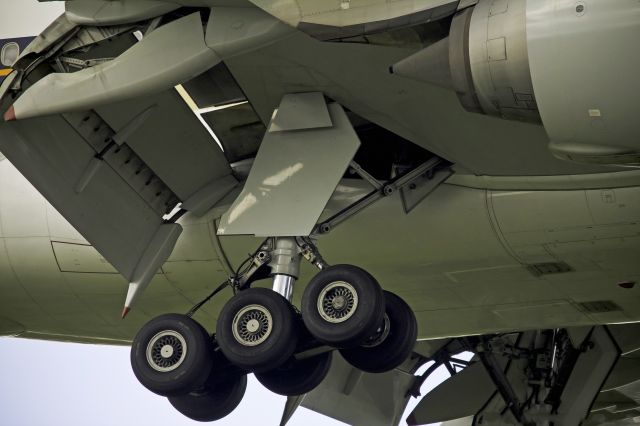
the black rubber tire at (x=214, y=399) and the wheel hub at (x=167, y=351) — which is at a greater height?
the wheel hub at (x=167, y=351)

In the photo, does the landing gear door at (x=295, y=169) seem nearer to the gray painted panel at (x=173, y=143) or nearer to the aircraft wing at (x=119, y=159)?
the aircraft wing at (x=119, y=159)

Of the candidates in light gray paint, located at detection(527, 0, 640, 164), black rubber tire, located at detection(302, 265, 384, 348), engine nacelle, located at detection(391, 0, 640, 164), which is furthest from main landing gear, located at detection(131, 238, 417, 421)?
light gray paint, located at detection(527, 0, 640, 164)

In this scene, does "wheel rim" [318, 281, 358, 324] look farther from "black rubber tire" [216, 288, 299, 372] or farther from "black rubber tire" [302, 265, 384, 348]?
"black rubber tire" [216, 288, 299, 372]

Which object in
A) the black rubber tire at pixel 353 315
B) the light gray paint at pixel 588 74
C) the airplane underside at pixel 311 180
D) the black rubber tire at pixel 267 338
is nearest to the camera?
the light gray paint at pixel 588 74

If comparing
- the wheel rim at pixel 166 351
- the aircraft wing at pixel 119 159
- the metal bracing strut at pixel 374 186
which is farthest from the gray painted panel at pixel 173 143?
the wheel rim at pixel 166 351

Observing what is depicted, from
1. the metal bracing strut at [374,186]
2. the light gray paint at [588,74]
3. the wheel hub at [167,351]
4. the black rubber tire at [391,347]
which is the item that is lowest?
the black rubber tire at [391,347]

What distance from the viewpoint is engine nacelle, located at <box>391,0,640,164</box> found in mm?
9688

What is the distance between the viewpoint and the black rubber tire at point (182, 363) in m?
12.5

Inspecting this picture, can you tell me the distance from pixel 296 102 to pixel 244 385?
267 centimetres

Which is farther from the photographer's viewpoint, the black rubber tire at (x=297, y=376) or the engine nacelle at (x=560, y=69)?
the black rubber tire at (x=297, y=376)

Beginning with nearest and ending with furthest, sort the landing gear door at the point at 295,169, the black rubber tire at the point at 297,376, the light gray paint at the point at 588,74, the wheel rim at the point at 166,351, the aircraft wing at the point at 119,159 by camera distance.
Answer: the light gray paint at the point at 588,74 → the landing gear door at the point at 295,169 → the aircraft wing at the point at 119,159 → the wheel rim at the point at 166,351 → the black rubber tire at the point at 297,376

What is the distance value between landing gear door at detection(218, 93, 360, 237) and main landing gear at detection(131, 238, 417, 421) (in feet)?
1.13

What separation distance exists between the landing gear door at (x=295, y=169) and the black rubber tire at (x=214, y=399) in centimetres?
158

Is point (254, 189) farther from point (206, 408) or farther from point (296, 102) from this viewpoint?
point (206, 408)
